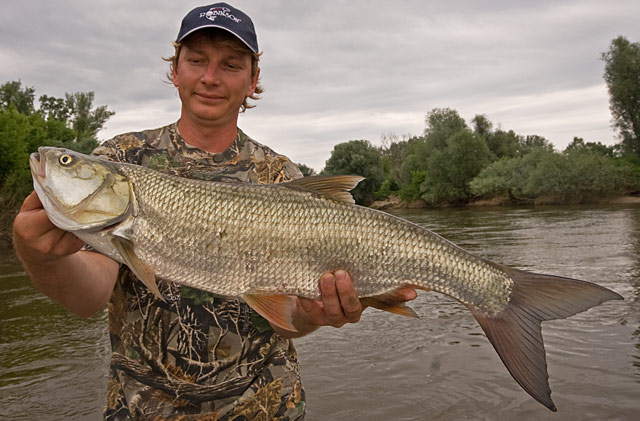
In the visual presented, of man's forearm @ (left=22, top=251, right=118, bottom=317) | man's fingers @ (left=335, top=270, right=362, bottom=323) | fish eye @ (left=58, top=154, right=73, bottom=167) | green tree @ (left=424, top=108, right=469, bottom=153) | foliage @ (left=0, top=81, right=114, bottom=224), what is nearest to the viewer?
man's forearm @ (left=22, top=251, right=118, bottom=317)

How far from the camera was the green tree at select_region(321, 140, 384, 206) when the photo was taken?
7294 centimetres

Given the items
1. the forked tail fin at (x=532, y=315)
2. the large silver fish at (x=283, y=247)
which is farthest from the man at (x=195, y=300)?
the forked tail fin at (x=532, y=315)

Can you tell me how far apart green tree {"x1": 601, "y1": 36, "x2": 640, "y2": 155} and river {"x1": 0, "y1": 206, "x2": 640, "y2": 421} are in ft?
154

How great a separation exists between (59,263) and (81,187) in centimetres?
38

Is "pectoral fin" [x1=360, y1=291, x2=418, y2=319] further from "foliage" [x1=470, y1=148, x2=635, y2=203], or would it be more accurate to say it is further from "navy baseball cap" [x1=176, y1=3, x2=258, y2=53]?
"foliage" [x1=470, y1=148, x2=635, y2=203]

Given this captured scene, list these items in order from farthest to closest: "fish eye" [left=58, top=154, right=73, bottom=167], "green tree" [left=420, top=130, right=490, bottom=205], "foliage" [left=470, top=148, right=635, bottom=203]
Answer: "green tree" [left=420, top=130, right=490, bottom=205], "foliage" [left=470, top=148, right=635, bottom=203], "fish eye" [left=58, top=154, right=73, bottom=167]

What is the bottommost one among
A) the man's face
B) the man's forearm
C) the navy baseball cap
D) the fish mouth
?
the man's forearm

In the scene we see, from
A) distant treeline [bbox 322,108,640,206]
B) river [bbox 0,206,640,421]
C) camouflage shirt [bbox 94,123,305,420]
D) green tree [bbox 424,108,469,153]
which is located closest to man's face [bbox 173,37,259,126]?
camouflage shirt [bbox 94,123,305,420]

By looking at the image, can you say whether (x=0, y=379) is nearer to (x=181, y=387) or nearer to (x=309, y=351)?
(x=309, y=351)

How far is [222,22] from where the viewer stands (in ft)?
9.17

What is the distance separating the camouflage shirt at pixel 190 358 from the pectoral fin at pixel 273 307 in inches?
11.5

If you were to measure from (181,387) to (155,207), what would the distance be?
3.01ft

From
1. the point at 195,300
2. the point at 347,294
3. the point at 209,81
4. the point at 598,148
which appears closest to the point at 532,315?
the point at 347,294

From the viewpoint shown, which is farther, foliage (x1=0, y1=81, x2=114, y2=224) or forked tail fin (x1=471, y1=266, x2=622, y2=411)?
foliage (x1=0, y1=81, x2=114, y2=224)
